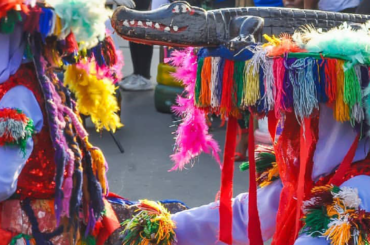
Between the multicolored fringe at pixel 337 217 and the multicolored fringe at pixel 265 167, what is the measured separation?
1.34ft

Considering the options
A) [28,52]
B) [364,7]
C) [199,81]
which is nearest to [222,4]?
[364,7]

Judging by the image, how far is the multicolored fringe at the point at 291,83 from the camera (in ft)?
5.73

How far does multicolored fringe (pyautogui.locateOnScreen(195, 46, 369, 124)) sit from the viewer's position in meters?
1.75

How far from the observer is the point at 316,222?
1.77 meters

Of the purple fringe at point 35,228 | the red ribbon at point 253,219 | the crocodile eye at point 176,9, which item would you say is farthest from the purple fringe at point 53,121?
the red ribbon at point 253,219

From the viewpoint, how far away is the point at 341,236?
168 centimetres

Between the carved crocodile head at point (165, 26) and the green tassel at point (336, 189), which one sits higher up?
the carved crocodile head at point (165, 26)

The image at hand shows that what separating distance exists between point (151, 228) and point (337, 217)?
66cm

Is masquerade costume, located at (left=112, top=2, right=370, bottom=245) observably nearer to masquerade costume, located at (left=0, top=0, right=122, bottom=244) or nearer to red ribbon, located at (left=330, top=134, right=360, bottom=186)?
red ribbon, located at (left=330, top=134, right=360, bottom=186)

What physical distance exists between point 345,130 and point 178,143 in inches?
26.0

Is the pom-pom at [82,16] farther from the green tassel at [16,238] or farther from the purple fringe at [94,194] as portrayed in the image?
the green tassel at [16,238]

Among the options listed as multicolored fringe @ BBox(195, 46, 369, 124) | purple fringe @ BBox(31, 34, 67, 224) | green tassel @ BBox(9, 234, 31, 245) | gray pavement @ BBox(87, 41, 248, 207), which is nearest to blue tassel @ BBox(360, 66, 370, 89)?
multicolored fringe @ BBox(195, 46, 369, 124)

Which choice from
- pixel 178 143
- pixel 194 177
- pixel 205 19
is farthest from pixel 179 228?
pixel 194 177

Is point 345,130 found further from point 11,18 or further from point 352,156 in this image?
point 11,18
